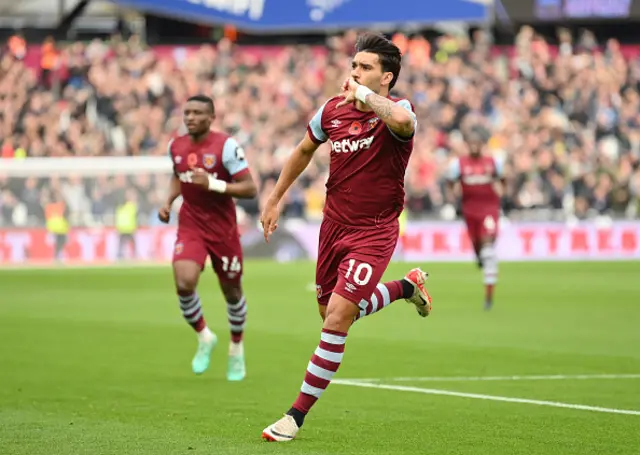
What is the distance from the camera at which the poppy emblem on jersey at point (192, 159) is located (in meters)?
12.2

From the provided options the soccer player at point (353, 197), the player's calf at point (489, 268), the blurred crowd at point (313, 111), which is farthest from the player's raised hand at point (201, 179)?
the blurred crowd at point (313, 111)

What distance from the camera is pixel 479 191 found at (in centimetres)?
2058

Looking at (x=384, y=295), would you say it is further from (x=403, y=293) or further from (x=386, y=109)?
(x=386, y=109)

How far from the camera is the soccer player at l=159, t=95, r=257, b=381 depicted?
39.7 ft

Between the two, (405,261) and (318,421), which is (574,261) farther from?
(318,421)

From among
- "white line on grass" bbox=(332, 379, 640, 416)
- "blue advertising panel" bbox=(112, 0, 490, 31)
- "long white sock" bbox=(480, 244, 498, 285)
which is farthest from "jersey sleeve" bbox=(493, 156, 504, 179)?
"blue advertising panel" bbox=(112, 0, 490, 31)

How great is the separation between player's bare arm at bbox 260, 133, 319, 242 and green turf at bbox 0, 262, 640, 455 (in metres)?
1.37

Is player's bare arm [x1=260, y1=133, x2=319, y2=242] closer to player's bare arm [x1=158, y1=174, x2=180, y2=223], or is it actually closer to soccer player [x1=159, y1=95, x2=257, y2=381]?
soccer player [x1=159, y1=95, x2=257, y2=381]

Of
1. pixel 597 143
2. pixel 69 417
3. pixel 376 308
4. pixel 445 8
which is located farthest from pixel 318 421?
pixel 445 8

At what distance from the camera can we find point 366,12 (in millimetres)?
41500

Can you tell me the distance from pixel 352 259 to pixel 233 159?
3708 millimetres

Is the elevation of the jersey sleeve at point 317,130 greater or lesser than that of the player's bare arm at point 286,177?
greater

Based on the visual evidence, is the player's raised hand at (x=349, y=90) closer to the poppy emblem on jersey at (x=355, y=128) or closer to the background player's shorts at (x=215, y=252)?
the poppy emblem on jersey at (x=355, y=128)

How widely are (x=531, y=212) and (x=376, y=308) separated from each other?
2576cm
